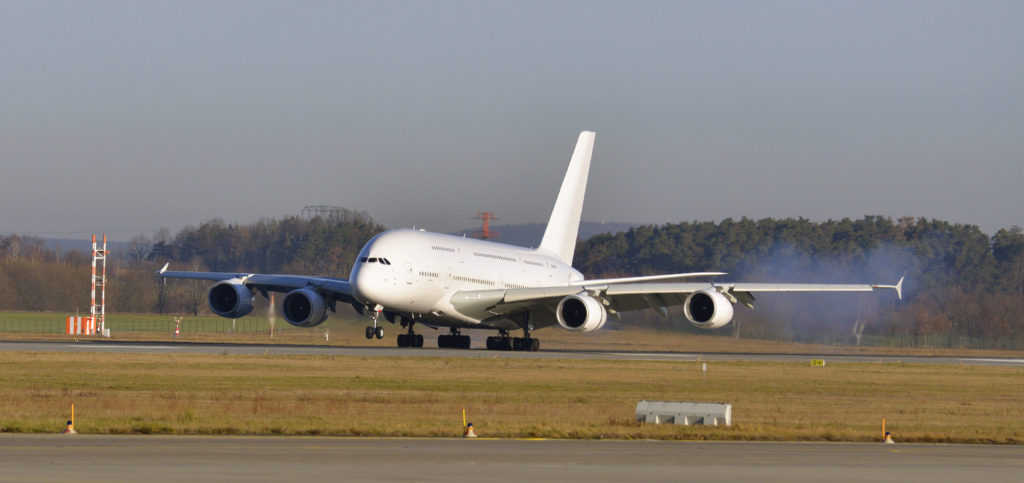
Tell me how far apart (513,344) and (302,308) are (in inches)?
364

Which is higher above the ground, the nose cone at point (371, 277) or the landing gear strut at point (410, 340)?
the nose cone at point (371, 277)

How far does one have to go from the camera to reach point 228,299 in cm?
5766

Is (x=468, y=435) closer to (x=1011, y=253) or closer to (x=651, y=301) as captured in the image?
(x=651, y=301)

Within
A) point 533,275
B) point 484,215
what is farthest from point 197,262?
point 533,275

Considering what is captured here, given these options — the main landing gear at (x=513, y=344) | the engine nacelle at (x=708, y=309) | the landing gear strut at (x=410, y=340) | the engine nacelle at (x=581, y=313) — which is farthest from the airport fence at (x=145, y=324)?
the engine nacelle at (x=708, y=309)

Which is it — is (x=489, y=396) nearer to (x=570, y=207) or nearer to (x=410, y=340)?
(x=410, y=340)

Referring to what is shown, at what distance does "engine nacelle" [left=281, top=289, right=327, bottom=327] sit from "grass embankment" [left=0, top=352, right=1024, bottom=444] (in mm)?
10504

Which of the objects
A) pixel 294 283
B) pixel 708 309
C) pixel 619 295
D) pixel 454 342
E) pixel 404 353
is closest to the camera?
pixel 404 353

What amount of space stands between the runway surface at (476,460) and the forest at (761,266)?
42605 millimetres

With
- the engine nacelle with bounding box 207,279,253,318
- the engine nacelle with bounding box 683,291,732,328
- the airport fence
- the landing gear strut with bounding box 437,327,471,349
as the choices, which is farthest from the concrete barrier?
the airport fence

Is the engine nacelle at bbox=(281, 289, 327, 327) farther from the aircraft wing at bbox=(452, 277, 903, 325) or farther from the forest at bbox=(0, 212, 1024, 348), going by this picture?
the forest at bbox=(0, 212, 1024, 348)

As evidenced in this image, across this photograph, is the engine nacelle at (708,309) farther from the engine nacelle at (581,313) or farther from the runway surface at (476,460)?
the runway surface at (476,460)

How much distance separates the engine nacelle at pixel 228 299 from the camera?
57.4 m

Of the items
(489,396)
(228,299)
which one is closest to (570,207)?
(228,299)
